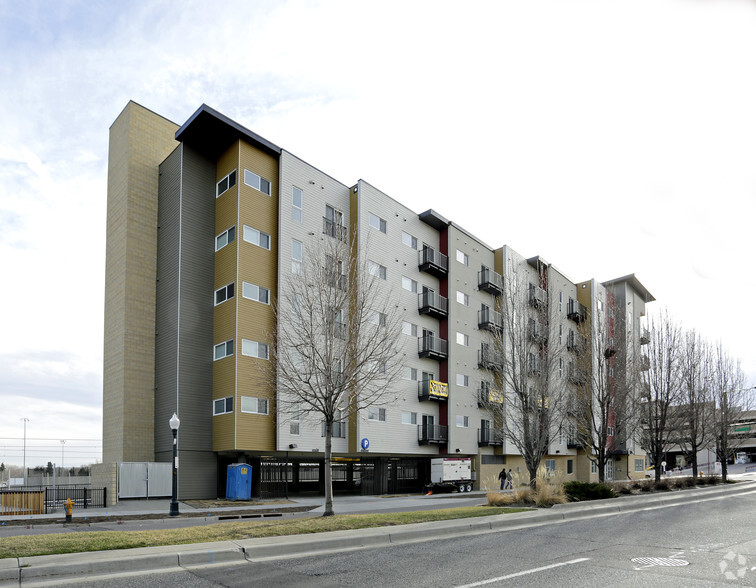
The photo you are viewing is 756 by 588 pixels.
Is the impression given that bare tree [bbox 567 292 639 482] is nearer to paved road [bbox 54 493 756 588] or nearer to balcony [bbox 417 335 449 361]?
balcony [bbox 417 335 449 361]

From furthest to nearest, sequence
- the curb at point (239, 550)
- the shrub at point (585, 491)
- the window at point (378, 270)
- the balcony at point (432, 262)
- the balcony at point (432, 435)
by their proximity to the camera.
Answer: the balcony at point (432, 262) < the balcony at point (432, 435) < the window at point (378, 270) < the shrub at point (585, 491) < the curb at point (239, 550)

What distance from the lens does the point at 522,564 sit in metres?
10.9

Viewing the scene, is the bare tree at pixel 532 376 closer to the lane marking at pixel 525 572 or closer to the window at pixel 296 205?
the window at pixel 296 205

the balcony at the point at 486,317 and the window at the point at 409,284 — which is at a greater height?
the window at the point at 409,284

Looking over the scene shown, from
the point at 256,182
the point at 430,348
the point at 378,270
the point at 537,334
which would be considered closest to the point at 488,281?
the point at 430,348

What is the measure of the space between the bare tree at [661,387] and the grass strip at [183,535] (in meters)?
27.7

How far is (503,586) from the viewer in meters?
9.03

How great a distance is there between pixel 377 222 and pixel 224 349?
47.4 ft

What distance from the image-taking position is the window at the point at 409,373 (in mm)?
44903

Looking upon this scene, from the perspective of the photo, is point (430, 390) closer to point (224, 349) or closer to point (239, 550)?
point (224, 349)

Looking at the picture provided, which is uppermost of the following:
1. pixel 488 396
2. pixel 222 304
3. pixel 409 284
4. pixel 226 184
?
pixel 226 184

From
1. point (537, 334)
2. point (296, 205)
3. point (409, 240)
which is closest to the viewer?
point (537, 334)

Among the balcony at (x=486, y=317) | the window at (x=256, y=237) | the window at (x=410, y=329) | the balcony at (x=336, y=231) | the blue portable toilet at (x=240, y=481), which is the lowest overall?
the blue portable toilet at (x=240, y=481)

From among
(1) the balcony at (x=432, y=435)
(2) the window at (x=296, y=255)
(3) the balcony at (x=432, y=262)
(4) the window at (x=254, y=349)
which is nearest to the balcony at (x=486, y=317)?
(3) the balcony at (x=432, y=262)
